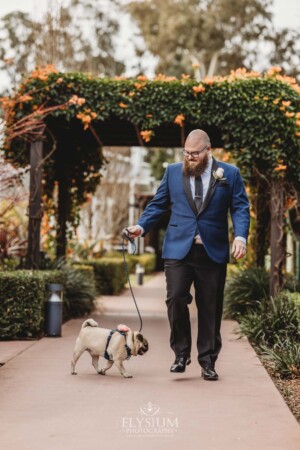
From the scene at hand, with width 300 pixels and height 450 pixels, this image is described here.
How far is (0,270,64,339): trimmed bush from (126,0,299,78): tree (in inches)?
939

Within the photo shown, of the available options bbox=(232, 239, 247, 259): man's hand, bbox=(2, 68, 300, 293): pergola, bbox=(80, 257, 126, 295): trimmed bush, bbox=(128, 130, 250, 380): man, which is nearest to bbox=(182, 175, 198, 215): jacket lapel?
bbox=(128, 130, 250, 380): man

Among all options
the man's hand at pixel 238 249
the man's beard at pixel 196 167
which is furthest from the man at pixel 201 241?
the man's hand at pixel 238 249

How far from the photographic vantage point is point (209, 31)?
32.1 meters

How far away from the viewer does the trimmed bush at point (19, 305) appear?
9.58 metres

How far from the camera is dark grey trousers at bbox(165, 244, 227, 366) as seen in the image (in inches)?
267

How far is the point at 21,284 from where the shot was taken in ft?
31.6

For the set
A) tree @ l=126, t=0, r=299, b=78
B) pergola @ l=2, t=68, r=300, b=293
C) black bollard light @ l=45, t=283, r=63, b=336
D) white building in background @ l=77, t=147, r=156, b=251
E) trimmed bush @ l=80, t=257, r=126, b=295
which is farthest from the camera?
tree @ l=126, t=0, r=299, b=78

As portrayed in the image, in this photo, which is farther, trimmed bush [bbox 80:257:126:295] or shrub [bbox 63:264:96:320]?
trimmed bush [bbox 80:257:126:295]

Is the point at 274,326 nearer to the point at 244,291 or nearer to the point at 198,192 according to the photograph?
the point at 198,192

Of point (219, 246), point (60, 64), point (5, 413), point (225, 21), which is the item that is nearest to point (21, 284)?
point (219, 246)

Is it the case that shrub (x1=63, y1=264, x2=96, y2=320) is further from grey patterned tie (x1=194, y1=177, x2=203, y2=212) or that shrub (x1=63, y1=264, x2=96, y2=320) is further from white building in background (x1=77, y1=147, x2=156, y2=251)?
white building in background (x1=77, y1=147, x2=156, y2=251)

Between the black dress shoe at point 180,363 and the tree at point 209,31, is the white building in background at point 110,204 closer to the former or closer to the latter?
the tree at point 209,31

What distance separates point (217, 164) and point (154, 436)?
279 centimetres
